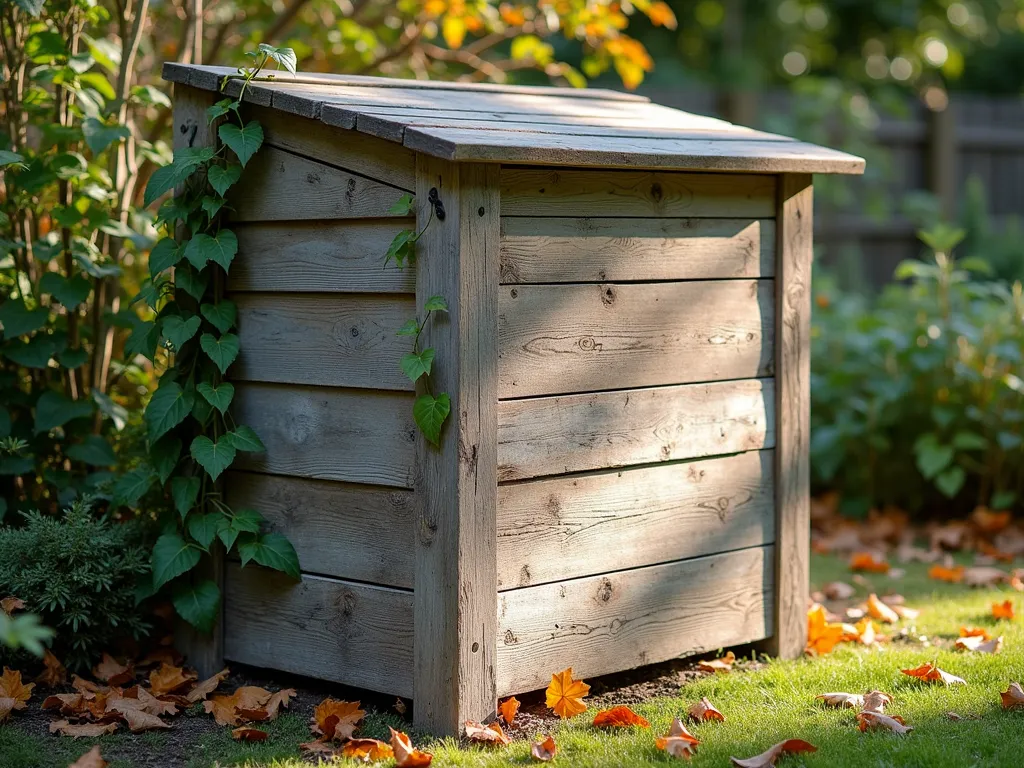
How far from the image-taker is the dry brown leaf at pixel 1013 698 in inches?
121

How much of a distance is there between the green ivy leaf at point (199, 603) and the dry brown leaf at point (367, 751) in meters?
0.73

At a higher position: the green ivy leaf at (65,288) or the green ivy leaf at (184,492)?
the green ivy leaf at (65,288)

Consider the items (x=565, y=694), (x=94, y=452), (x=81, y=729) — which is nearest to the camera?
(x=81, y=729)

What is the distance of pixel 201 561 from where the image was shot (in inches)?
140

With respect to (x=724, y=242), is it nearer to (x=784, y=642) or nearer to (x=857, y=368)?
(x=784, y=642)

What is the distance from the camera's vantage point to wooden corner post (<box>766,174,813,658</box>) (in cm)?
381

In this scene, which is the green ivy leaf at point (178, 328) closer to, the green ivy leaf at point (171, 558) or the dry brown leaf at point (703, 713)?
the green ivy leaf at point (171, 558)

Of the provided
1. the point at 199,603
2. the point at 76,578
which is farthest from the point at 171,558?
the point at 76,578

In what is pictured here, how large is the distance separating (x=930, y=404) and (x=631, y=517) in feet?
9.42

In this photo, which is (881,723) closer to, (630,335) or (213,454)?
(630,335)

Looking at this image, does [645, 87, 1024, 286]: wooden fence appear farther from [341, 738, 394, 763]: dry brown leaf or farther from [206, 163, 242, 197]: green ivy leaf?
[341, 738, 394, 763]: dry brown leaf

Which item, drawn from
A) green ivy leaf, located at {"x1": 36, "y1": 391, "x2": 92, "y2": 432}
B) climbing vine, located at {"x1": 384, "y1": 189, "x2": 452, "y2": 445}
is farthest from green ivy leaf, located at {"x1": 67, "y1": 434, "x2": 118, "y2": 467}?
climbing vine, located at {"x1": 384, "y1": 189, "x2": 452, "y2": 445}

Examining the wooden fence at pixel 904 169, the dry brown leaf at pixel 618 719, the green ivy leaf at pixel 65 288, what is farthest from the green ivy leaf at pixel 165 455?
the wooden fence at pixel 904 169

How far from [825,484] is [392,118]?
394 centimetres
